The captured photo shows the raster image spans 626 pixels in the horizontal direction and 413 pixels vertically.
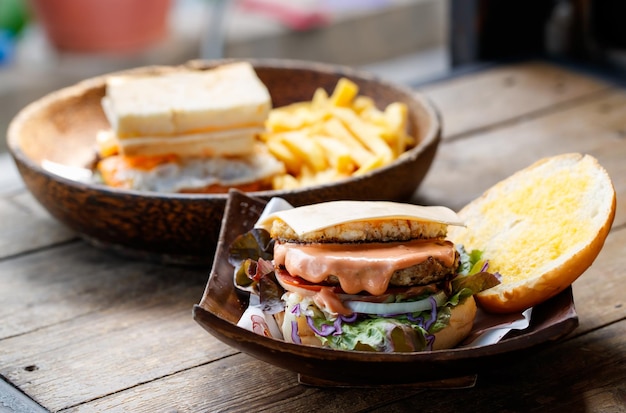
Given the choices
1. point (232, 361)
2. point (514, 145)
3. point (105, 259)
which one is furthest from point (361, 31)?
point (232, 361)

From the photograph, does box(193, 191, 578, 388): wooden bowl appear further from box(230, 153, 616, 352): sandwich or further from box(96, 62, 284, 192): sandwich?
box(96, 62, 284, 192): sandwich

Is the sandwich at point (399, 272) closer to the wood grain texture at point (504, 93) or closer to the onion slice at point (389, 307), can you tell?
the onion slice at point (389, 307)

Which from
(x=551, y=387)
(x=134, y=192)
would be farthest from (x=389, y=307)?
(x=134, y=192)

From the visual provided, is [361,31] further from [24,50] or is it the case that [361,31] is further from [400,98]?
[400,98]

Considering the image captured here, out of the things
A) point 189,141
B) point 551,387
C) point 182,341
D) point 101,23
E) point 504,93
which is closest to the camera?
point 551,387

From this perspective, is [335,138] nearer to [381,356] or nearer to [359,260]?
[359,260]

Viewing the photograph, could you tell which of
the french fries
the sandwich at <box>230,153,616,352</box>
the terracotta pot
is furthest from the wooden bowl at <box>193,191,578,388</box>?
the terracotta pot
